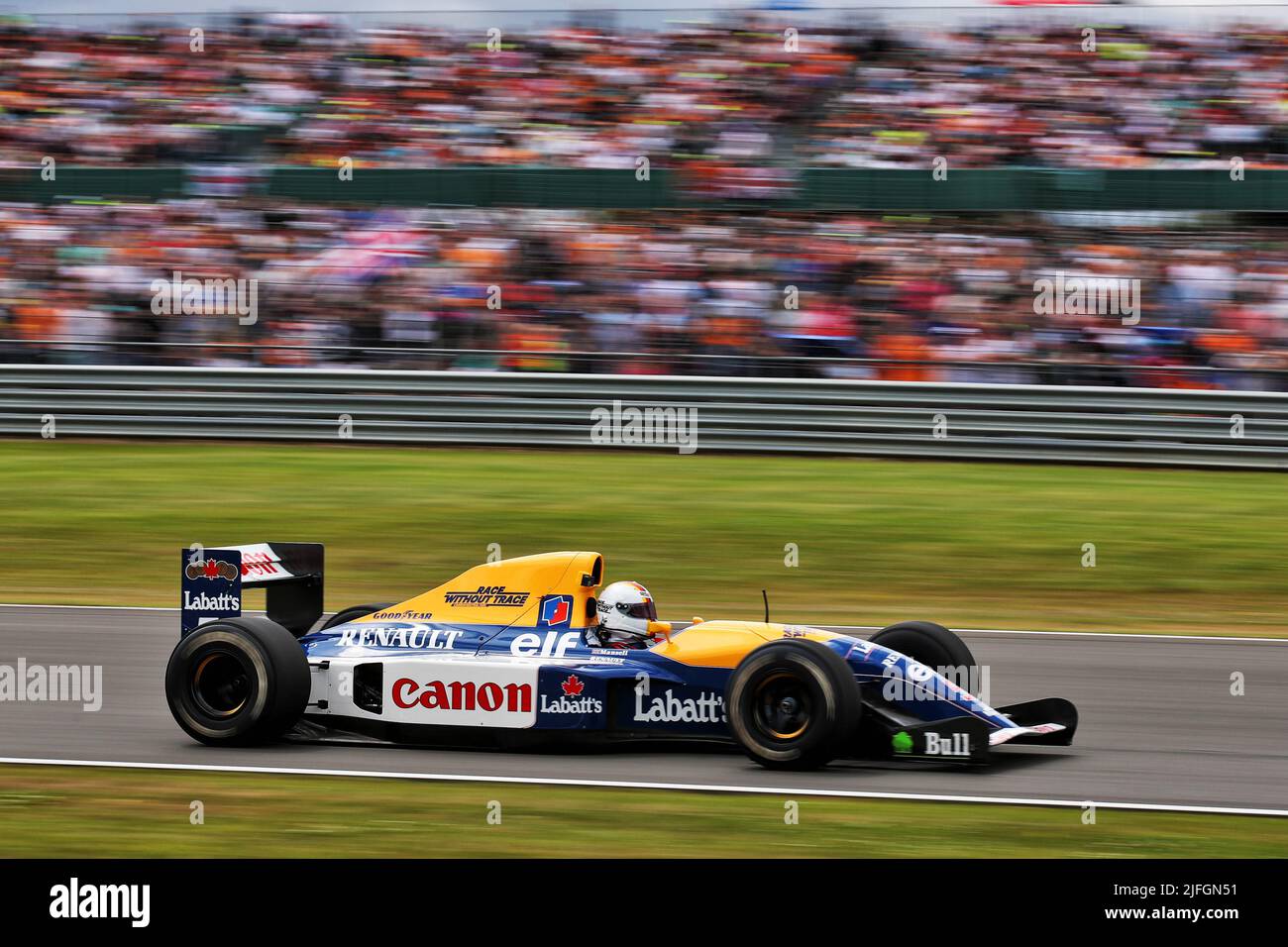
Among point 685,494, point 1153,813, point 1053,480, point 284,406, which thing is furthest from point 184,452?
point 1153,813

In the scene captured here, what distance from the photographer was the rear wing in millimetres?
8641

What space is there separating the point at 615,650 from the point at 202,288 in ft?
37.9

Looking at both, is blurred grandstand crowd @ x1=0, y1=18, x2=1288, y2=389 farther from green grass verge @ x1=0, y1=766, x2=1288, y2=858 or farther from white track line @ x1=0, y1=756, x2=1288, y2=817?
green grass verge @ x1=0, y1=766, x2=1288, y2=858

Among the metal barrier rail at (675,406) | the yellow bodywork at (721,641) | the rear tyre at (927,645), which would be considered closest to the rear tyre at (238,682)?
the yellow bodywork at (721,641)

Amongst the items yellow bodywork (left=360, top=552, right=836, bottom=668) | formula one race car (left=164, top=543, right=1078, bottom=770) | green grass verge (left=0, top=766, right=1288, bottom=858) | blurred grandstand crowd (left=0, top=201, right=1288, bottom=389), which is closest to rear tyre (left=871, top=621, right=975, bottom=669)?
formula one race car (left=164, top=543, right=1078, bottom=770)

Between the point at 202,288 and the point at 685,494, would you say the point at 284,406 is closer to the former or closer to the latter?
the point at 202,288

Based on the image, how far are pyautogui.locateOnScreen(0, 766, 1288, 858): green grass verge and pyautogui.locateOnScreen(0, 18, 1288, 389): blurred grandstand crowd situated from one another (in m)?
10.3

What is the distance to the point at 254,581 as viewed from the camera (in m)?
8.77

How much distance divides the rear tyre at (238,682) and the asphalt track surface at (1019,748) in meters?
0.12

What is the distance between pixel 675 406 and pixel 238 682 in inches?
358

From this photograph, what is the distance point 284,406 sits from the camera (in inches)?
691

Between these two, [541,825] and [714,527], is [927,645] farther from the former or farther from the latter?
[714,527]

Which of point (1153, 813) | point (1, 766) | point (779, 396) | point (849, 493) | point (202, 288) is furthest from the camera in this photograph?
point (202, 288)

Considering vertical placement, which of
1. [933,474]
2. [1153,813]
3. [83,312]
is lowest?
[1153,813]
